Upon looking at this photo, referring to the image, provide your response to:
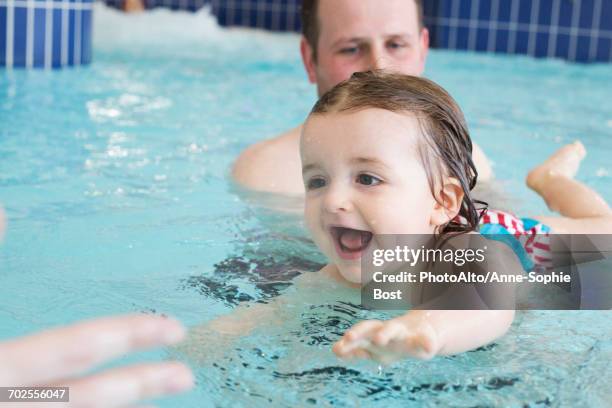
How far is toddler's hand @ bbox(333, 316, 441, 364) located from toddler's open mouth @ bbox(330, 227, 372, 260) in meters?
0.39

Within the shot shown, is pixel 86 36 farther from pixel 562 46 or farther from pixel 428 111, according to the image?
pixel 428 111

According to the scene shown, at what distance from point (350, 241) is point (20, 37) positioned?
605 centimetres

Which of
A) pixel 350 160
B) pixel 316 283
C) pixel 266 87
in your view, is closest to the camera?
pixel 350 160

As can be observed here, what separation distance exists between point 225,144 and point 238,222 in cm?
169

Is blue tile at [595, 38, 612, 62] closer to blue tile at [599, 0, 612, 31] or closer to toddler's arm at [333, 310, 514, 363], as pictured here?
blue tile at [599, 0, 612, 31]

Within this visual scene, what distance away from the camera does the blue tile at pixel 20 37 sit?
289 inches

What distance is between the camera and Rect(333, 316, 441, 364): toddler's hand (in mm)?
1497

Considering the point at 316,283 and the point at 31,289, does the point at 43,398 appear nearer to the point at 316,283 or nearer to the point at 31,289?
the point at 316,283

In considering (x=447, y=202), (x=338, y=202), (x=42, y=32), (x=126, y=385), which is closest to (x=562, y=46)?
(x=42, y=32)

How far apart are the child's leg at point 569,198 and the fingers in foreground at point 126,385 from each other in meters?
1.87

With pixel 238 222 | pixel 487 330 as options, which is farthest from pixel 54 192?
pixel 487 330

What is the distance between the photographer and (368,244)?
2.01 metres

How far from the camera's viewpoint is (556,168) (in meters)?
3.17

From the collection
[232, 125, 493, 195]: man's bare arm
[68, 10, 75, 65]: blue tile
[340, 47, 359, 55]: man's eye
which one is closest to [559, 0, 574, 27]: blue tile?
[68, 10, 75, 65]: blue tile
